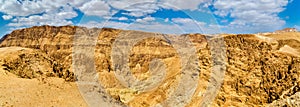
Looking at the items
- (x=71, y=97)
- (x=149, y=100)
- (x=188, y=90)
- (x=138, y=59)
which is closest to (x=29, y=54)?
(x=71, y=97)

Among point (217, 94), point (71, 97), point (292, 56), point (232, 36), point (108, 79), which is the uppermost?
point (232, 36)

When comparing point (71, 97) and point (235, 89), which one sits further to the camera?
point (71, 97)

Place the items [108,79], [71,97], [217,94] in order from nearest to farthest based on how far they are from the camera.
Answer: [217,94] → [71,97] → [108,79]

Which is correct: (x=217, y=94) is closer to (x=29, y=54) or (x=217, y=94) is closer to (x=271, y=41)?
(x=271, y=41)

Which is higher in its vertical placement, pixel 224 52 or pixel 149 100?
pixel 224 52

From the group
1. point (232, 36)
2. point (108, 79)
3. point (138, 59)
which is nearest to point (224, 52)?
point (232, 36)

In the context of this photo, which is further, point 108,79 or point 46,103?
point 108,79

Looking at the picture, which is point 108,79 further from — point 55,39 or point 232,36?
point 232,36

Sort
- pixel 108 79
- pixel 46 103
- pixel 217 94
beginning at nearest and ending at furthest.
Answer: pixel 217 94, pixel 46 103, pixel 108 79

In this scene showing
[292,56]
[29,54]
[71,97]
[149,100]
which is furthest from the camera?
[29,54]

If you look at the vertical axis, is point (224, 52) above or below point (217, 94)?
above
